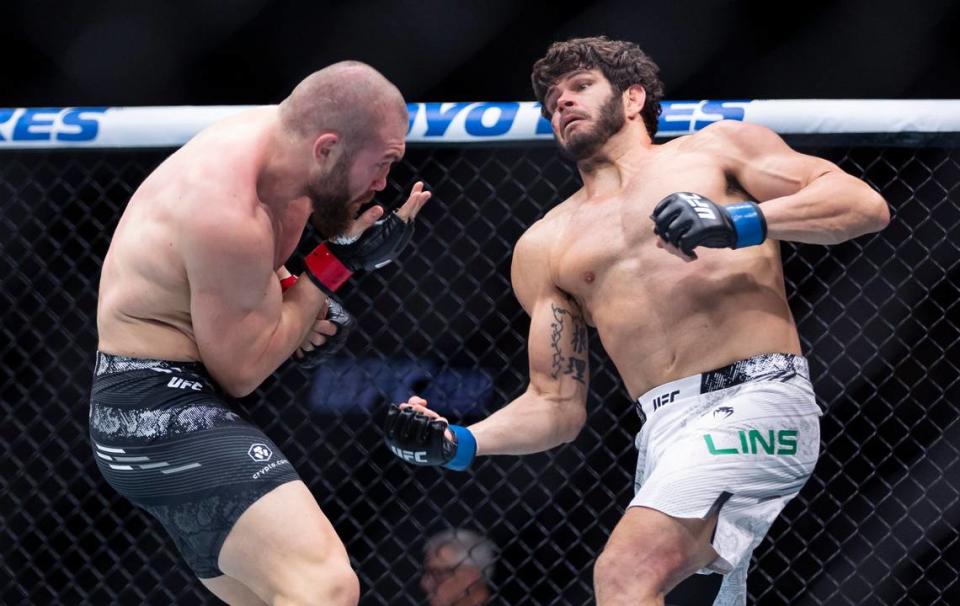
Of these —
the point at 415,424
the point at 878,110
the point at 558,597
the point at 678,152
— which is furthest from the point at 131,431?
the point at 878,110

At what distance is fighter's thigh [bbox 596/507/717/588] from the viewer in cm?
177

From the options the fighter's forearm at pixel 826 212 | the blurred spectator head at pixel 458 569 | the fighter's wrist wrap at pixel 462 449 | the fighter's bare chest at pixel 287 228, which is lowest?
the blurred spectator head at pixel 458 569

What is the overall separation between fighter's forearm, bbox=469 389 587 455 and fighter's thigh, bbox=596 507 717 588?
0.32m

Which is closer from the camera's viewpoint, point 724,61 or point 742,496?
point 742,496

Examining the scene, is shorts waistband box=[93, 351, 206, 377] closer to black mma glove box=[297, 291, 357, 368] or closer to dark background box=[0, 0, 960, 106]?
black mma glove box=[297, 291, 357, 368]

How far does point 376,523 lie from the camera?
3133mm

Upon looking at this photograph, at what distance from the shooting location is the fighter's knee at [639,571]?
176 centimetres

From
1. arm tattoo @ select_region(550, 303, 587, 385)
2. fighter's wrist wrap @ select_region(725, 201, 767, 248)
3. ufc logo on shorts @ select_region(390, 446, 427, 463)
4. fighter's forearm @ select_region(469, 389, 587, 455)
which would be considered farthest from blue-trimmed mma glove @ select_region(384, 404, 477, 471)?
fighter's wrist wrap @ select_region(725, 201, 767, 248)

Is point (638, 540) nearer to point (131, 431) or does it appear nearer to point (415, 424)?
point (415, 424)

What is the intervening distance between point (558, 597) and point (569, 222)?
0.94 metres

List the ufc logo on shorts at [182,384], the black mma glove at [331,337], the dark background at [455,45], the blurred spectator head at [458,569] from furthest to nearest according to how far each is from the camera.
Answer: the dark background at [455,45] → the blurred spectator head at [458,569] → the black mma glove at [331,337] → the ufc logo on shorts at [182,384]

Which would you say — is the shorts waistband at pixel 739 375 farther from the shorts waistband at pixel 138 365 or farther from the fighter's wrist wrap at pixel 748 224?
the shorts waistband at pixel 138 365

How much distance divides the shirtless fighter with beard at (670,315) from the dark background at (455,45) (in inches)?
22.1

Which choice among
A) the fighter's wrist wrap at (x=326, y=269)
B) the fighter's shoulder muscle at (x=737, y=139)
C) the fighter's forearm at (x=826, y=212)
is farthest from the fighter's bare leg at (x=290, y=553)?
the fighter's shoulder muscle at (x=737, y=139)
